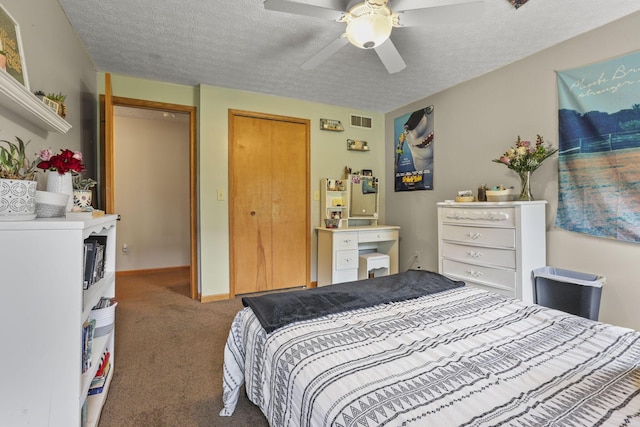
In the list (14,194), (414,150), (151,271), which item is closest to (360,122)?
(414,150)

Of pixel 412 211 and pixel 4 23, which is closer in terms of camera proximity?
pixel 4 23

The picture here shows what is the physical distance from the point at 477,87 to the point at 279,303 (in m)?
2.92

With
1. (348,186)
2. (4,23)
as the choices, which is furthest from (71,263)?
(348,186)

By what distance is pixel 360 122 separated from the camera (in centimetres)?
401

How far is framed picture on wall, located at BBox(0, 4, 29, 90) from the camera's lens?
45.4 inches

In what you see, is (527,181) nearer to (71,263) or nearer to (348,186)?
(348,186)

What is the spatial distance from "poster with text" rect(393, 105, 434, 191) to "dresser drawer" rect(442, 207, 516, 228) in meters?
0.89

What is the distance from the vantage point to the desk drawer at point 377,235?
352 centimetres

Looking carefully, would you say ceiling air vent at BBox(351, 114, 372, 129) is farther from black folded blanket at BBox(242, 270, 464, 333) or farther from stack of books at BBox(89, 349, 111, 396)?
stack of books at BBox(89, 349, 111, 396)

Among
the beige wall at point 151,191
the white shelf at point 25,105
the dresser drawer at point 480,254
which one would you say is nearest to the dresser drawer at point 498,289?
the dresser drawer at point 480,254

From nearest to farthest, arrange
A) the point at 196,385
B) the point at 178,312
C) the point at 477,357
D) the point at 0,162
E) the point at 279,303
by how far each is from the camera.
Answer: the point at 477,357
the point at 0,162
the point at 279,303
the point at 196,385
the point at 178,312

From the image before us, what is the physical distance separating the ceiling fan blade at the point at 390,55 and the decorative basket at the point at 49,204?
1.91m

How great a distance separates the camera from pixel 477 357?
0.91 metres

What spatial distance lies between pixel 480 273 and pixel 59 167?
279 centimetres
